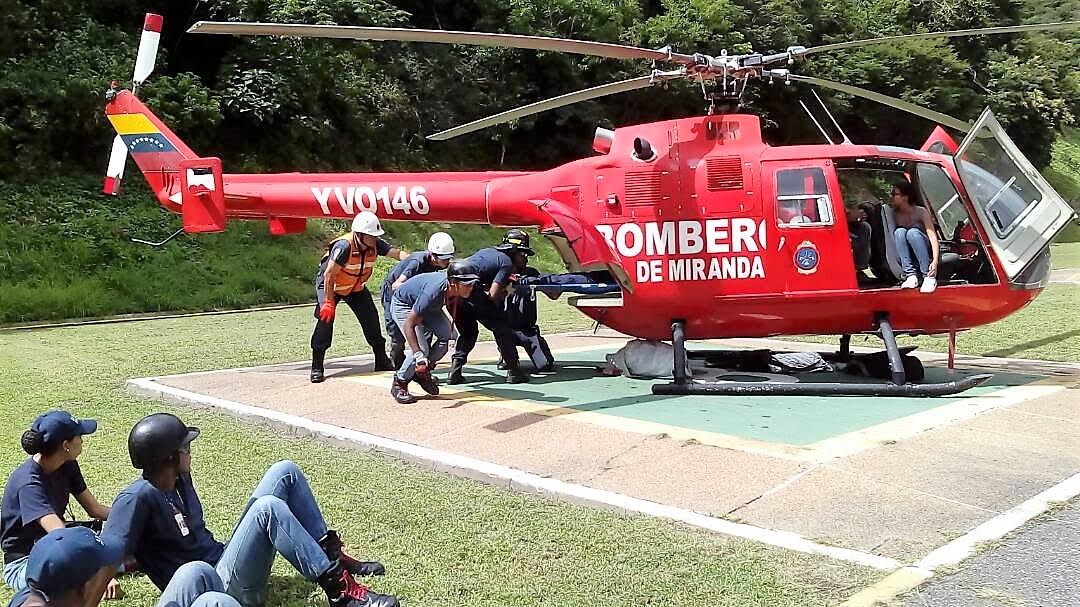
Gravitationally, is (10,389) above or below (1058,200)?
below

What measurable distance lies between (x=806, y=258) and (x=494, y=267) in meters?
2.98

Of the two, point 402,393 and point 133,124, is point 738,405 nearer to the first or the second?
point 402,393

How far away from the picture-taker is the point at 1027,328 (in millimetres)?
11773

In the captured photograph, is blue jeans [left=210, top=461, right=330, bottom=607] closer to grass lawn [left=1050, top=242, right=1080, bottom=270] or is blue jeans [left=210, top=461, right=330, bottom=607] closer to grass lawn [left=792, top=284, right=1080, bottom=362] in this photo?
grass lawn [left=792, top=284, right=1080, bottom=362]

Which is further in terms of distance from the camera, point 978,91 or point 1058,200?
point 978,91

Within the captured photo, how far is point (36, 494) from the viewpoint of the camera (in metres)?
3.42

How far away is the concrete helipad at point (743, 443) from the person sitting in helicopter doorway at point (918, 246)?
111 centimetres

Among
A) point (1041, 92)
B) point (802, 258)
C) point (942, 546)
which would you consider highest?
point (1041, 92)

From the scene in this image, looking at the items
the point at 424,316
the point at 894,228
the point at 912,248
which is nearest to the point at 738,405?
the point at 912,248

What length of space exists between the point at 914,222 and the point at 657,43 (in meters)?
26.5

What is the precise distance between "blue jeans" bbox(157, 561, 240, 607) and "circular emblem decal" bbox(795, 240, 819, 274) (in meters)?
6.07

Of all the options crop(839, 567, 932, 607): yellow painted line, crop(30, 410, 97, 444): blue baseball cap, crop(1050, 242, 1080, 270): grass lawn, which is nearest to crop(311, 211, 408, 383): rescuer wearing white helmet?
crop(30, 410, 97, 444): blue baseball cap

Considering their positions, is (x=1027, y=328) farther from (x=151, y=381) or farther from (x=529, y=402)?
(x=151, y=381)

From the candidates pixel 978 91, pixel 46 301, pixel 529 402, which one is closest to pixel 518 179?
pixel 529 402
